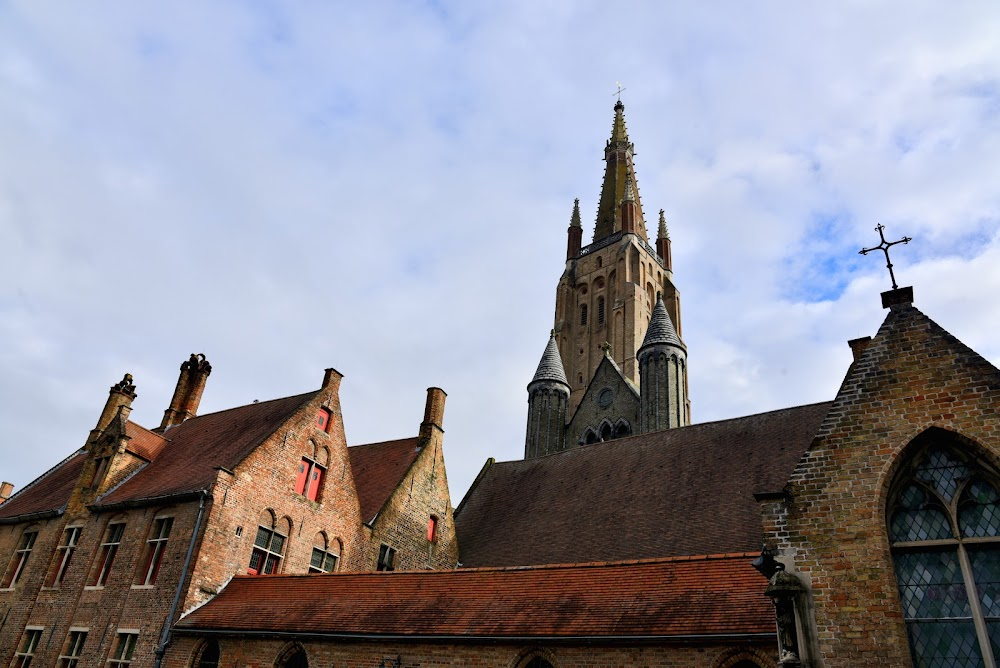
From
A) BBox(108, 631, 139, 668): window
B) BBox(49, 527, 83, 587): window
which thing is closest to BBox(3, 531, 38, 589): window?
BBox(49, 527, 83, 587): window

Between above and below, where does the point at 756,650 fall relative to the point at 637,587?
below

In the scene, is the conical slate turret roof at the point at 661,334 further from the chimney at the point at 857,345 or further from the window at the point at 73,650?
the window at the point at 73,650

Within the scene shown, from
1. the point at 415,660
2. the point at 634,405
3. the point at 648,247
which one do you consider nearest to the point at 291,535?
the point at 415,660

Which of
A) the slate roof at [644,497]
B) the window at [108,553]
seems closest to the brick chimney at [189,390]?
the window at [108,553]

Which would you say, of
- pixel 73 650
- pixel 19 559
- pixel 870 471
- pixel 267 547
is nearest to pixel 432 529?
pixel 267 547

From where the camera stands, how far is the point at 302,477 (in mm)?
19344

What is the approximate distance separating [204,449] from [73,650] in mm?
5852

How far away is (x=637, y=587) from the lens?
11.7 meters

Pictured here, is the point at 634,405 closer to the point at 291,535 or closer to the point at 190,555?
the point at 291,535

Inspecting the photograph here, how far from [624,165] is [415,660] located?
56990 millimetres

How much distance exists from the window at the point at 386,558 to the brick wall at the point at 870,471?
14.1 m

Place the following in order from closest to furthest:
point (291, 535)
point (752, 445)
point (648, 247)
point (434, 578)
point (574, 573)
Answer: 1. point (574, 573)
2. point (434, 578)
3. point (291, 535)
4. point (752, 445)
5. point (648, 247)

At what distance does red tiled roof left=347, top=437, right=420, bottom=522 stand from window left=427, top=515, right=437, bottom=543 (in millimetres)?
1833

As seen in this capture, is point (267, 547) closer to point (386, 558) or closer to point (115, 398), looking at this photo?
point (386, 558)
